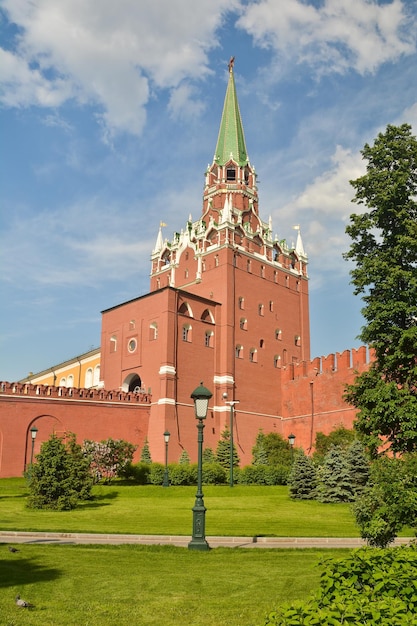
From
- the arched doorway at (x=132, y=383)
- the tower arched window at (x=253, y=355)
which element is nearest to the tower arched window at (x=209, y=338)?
the tower arched window at (x=253, y=355)

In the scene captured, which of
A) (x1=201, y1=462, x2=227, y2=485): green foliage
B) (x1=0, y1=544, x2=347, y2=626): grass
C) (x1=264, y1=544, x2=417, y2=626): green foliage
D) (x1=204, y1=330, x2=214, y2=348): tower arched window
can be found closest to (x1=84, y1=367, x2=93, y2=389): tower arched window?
(x1=204, y1=330, x2=214, y2=348): tower arched window

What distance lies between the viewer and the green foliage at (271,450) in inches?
1682

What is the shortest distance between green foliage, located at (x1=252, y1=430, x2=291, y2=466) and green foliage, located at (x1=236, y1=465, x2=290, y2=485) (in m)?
6.09

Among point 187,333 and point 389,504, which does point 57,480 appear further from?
point 187,333

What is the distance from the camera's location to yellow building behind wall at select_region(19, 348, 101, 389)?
61.2 meters

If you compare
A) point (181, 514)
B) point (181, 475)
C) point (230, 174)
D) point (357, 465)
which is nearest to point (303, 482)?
point (357, 465)

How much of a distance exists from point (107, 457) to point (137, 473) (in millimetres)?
2794

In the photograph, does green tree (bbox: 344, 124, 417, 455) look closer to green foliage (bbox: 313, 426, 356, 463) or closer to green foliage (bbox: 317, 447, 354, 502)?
green foliage (bbox: 317, 447, 354, 502)

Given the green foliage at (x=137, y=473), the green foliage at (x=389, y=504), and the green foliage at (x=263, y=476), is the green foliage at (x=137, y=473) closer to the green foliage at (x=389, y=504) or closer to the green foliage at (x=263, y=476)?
the green foliage at (x=263, y=476)

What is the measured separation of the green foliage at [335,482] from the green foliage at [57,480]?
9748 millimetres

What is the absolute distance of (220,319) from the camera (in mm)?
46844

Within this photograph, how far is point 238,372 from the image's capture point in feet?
152

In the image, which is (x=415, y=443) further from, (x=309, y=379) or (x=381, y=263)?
(x=309, y=379)

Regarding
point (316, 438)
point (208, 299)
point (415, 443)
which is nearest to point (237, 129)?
point (208, 299)
